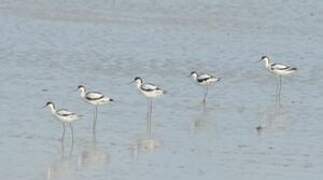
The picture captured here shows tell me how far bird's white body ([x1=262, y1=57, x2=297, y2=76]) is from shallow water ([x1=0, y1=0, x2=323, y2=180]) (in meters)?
0.25

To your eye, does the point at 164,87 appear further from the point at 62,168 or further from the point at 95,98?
Result: the point at 62,168

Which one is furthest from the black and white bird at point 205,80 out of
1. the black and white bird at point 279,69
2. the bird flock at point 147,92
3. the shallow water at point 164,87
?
the black and white bird at point 279,69

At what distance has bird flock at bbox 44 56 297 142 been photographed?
17.9m

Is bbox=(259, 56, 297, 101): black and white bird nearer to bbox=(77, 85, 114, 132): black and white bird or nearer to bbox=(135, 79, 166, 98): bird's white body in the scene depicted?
bbox=(135, 79, 166, 98): bird's white body

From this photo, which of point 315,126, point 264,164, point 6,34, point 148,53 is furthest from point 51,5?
point 264,164

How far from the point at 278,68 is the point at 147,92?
13.7ft

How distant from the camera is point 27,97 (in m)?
20.0

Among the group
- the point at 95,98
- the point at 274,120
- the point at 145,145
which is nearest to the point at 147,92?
the point at 95,98

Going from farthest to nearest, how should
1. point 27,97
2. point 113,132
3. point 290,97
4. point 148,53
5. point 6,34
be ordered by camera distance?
point 6,34 → point 148,53 → point 290,97 → point 27,97 → point 113,132

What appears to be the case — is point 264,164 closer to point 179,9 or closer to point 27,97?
point 27,97

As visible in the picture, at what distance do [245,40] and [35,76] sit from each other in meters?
7.28

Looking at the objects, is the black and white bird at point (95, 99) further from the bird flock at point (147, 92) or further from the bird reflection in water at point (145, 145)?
the bird reflection in water at point (145, 145)

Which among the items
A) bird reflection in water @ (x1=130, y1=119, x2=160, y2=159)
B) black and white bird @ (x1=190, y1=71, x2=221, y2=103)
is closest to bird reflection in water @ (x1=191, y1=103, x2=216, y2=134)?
bird reflection in water @ (x1=130, y1=119, x2=160, y2=159)

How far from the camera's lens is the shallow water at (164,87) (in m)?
16.1
